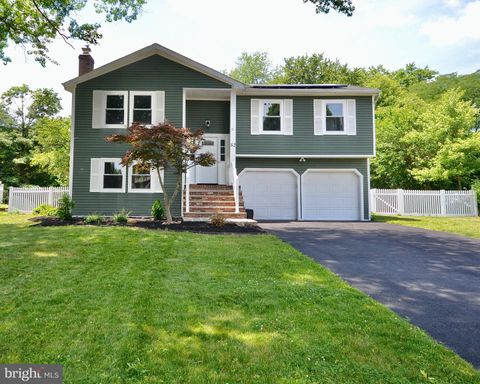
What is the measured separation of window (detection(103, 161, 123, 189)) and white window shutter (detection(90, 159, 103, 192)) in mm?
186

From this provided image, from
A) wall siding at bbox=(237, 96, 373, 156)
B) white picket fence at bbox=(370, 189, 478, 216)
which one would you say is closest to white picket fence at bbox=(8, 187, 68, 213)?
wall siding at bbox=(237, 96, 373, 156)

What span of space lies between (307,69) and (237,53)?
35.4 feet

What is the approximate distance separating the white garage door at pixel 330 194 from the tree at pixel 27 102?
87.2 ft

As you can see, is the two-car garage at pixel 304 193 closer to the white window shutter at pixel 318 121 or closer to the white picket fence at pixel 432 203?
the white window shutter at pixel 318 121

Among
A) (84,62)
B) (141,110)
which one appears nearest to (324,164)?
(141,110)

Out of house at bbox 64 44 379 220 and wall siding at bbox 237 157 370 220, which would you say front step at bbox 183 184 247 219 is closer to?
house at bbox 64 44 379 220

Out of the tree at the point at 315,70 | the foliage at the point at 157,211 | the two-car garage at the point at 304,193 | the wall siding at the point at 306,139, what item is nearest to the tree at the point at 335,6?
the wall siding at the point at 306,139

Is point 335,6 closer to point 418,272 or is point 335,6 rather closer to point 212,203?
point 418,272

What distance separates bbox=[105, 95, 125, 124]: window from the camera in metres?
12.8

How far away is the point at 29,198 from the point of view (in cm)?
1562

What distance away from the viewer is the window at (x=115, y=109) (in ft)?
41.9

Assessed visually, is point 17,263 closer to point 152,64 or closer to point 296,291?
point 296,291

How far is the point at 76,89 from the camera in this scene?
12.6m

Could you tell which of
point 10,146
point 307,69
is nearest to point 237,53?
point 307,69
